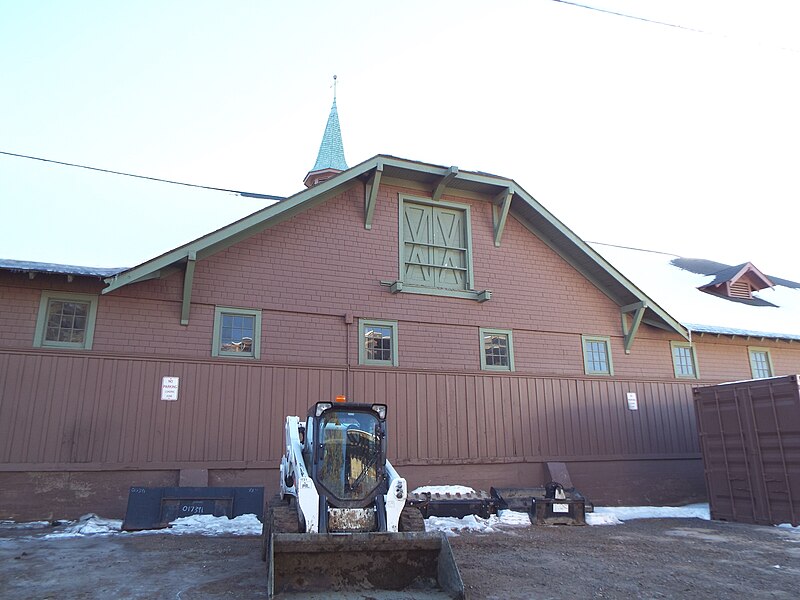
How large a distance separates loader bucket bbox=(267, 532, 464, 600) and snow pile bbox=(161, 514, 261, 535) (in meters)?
4.16

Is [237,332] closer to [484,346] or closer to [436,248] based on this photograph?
[436,248]

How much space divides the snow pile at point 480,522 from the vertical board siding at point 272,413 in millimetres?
1642

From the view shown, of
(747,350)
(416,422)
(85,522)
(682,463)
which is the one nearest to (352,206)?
(416,422)

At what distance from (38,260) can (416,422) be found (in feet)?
26.9

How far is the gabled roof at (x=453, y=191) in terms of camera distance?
40.4 ft

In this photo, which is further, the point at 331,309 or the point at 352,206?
the point at 352,206

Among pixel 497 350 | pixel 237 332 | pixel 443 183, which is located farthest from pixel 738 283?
pixel 237 332

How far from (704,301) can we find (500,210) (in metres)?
8.28

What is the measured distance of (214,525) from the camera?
10547mm

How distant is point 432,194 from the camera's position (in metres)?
15.3

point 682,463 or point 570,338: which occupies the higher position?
point 570,338

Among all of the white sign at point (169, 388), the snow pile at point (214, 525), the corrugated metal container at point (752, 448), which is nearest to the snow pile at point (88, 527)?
the snow pile at point (214, 525)

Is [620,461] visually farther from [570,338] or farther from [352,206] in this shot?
[352,206]

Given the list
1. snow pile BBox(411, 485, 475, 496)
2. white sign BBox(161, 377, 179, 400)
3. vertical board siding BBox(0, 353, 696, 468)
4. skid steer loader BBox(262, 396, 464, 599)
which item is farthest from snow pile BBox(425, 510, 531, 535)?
white sign BBox(161, 377, 179, 400)
